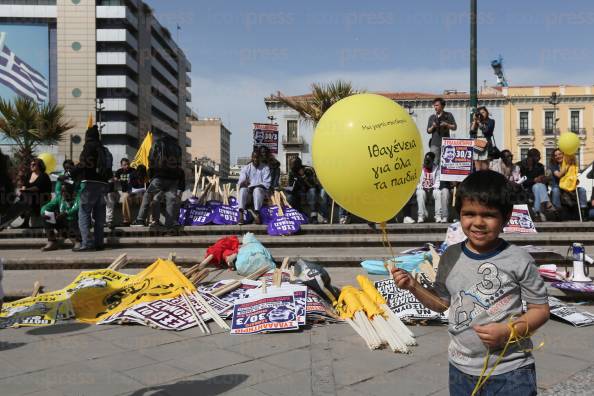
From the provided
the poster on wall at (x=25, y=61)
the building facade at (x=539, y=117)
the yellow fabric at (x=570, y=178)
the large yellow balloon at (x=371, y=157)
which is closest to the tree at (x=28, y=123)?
the yellow fabric at (x=570, y=178)

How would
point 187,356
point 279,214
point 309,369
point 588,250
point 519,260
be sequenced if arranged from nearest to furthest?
point 519,260 → point 309,369 → point 187,356 → point 588,250 → point 279,214

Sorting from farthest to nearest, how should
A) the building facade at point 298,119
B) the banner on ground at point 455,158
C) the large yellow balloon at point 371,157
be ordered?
the building facade at point 298,119
the banner on ground at point 455,158
the large yellow balloon at point 371,157

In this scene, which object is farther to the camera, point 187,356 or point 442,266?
point 187,356

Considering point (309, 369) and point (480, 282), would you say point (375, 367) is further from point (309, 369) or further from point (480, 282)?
point (480, 282)

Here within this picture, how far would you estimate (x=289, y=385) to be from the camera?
351 cm

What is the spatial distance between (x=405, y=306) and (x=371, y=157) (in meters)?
2.41

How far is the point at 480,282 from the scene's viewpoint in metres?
2.06

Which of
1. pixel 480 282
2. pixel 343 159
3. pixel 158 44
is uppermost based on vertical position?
pixel 158 44

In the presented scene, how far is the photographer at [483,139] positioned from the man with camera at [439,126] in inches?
23.4

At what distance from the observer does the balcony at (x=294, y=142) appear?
2373 inches

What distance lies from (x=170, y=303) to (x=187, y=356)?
1359 mm

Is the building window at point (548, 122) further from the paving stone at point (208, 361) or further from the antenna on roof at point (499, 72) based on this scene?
the paving stone at point (208, 361)

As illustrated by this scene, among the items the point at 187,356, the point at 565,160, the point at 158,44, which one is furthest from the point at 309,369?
the point at 158,44

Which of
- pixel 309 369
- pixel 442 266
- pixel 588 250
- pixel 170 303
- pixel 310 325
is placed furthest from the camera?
pixel 588 250
